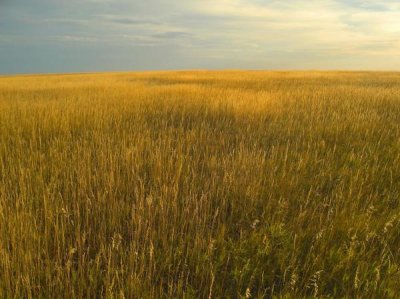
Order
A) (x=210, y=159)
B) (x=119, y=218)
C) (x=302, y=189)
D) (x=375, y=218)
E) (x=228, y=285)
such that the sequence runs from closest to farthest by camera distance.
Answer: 1. (x=228, y=285)
2. (x=119, y=218)
3. (x=375, y=218)
4. (x=302, y=189)
5. (x=210, y=159)

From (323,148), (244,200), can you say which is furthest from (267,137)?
(244,200)

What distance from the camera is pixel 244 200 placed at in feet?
9.36

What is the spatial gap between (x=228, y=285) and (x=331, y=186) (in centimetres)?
200

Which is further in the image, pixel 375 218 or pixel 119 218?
pixel 375 218

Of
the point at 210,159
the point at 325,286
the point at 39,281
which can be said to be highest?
the point at 210,159

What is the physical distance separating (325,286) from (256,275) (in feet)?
1.41

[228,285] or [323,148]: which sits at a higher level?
[323,148]

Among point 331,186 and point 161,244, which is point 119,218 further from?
point 331,186

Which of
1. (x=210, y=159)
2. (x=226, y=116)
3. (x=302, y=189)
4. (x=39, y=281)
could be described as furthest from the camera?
(x=226, y=116)

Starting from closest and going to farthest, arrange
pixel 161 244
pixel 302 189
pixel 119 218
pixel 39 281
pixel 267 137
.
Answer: pixel 39 281, pixel 161 244, pixel 119 218, pixel 302 189, pixel 267 137

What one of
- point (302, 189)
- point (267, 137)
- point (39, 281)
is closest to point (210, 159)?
point (302, 189)

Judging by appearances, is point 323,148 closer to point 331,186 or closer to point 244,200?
point 331,186

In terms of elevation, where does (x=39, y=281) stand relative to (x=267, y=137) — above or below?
below

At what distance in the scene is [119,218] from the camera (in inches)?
98.5
